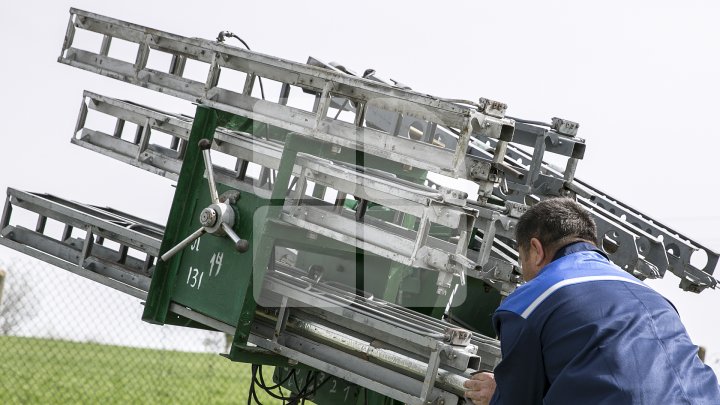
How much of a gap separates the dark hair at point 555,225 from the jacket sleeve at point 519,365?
40cm

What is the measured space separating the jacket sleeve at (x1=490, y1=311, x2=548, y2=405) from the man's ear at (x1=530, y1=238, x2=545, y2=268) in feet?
1.11

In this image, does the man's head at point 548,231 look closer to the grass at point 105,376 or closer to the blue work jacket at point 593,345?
the blue work jacket at point 593,345

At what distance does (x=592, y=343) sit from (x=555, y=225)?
1.85 ft

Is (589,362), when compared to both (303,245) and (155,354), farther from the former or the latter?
(155,354)

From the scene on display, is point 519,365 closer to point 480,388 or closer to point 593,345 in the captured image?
point 593,345

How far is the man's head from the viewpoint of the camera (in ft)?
13.4

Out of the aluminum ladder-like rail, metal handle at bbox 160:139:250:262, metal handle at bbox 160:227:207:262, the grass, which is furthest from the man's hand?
the grass

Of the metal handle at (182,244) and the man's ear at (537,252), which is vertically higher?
the man's ear at (537,252)

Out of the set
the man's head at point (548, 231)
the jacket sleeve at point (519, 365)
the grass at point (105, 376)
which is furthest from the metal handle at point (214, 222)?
the grass at point (105, 376)

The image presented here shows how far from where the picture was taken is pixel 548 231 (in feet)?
13.5

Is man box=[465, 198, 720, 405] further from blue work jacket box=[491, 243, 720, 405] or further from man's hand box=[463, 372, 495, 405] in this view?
man's hand box=[463, 372, 495, 405]

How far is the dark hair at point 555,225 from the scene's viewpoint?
409 cm

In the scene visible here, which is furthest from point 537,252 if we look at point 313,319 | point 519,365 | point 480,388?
point 313,319

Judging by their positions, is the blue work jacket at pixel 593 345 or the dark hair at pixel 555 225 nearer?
the blue work jacket at pixel 593 345
